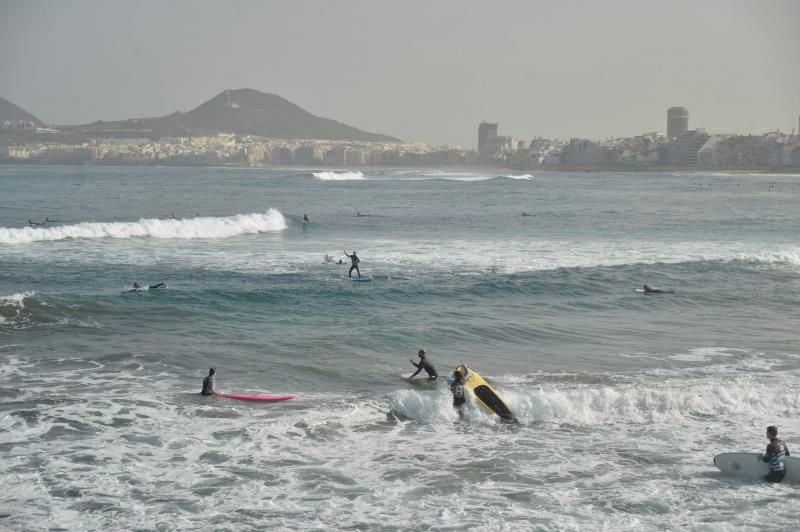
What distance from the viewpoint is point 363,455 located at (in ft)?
41.6

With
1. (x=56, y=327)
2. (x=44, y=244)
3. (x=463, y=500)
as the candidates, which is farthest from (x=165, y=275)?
(x=463, y=500)

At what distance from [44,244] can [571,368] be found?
32.6 m

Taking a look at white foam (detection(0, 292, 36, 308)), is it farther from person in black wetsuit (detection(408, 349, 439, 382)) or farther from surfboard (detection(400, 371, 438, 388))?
person in black wetsuit (detection(408, 349, 439, 382))

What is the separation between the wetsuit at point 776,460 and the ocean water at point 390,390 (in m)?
0.19

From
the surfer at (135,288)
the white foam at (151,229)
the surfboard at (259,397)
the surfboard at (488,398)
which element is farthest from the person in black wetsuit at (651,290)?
the white foam at (151,229)

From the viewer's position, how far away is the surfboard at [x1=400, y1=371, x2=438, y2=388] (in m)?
16.7

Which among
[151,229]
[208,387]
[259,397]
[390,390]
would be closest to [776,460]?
[390,390]

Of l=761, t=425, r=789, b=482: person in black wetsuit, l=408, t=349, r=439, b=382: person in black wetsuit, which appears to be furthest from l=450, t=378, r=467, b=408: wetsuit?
l=761, t=425, r=789, b=482: person in black wetsuit

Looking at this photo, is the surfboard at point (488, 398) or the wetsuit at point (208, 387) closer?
the surfboard at point (488, 398)

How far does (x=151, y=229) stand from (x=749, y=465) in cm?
4136

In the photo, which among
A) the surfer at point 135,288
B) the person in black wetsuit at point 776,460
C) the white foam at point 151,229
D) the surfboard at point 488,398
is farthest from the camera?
the white foam at point 151,229

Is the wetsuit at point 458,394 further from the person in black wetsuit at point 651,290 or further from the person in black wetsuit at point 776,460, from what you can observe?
the person in black wetsuit at point 651,290

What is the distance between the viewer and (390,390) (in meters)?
16.3

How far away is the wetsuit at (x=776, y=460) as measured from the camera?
1168 centimetres
